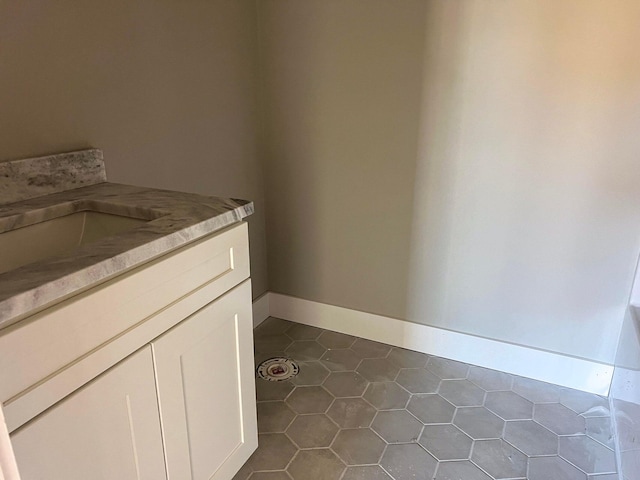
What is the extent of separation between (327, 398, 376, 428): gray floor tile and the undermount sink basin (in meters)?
1.06

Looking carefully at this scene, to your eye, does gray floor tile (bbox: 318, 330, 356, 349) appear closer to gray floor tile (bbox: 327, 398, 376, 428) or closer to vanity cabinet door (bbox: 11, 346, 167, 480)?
gray floor tile (bbox: 327, 398, 376, 428)

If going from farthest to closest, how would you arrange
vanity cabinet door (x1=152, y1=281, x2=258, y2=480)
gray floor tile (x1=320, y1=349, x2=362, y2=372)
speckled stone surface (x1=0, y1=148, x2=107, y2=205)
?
gray floor tile (x1=320, y1=349, x2=362, y2=372)
speckled stone surface (x1=0, y1=148, x2=107, y2=205)
vanity cabinet door (x1=152, y1=281, x2=258, y2=480)

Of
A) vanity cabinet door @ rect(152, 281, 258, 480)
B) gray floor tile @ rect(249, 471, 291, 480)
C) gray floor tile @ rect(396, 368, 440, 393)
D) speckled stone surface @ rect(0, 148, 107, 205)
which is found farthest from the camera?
gray floor tile @ rect(396, 368, 440, 393)

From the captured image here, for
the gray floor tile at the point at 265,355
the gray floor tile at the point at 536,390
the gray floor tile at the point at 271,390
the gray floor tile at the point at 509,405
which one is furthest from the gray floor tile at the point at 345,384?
the gray floor tile at the point at 536,390

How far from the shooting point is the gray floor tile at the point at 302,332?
95.8 inches

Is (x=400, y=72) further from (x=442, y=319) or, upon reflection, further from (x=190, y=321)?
(x=190, y=321)

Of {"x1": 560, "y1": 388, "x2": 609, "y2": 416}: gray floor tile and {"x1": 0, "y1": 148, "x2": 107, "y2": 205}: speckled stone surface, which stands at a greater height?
{"x1": 0, "y1": 148, "x2": 107, "y2": 205}: speckled stone surface

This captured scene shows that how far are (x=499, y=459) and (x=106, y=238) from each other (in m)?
1.43

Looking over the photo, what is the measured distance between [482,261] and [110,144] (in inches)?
57.6

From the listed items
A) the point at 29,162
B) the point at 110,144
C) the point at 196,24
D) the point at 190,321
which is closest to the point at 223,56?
the point at 196,24

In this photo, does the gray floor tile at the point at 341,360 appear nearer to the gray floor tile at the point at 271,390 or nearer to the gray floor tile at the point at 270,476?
the gray floor tile at the point at 271,390

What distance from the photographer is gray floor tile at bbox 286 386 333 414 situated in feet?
6.35

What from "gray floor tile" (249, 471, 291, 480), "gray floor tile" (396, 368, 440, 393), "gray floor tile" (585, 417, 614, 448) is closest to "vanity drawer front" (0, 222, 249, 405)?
"gray floor tile" (249, 471, 291, 480)

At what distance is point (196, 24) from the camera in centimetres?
185
